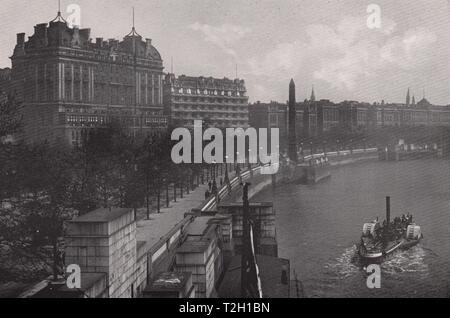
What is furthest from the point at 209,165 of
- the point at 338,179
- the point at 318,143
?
the point at 318,143

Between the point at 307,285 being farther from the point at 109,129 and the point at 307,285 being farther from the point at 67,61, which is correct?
the point at 67,61

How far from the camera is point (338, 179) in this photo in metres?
75.3

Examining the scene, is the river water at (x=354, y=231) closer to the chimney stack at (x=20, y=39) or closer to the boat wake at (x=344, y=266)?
the boat wake at (x=344, y=266)

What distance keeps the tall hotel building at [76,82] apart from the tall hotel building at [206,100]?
34.9ft

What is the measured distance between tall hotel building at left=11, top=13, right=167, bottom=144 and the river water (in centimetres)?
1965

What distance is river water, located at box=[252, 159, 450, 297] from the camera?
25016 millimetres

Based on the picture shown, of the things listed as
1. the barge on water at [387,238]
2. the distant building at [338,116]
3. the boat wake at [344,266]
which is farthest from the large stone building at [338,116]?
the boat wake at [344,266]

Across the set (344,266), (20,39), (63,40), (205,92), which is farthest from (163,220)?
(205,92)

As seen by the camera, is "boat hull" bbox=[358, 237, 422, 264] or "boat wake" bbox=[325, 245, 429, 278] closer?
"boat wake" bbox=[325, 245, 429, 278]

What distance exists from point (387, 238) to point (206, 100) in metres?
61.0

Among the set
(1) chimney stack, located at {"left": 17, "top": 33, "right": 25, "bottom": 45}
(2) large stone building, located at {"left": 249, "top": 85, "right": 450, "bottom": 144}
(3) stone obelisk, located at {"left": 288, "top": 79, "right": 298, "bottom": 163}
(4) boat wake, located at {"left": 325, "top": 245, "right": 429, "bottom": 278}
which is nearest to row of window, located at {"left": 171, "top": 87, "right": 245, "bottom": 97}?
(2) large stone building, located at {"left": 249, "top": 85, "right": 450, "bottom": 144}

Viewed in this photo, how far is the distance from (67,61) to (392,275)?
47628 mm

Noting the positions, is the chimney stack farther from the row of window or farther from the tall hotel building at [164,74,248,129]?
the row of window

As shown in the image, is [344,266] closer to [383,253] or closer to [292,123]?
[383,253]
